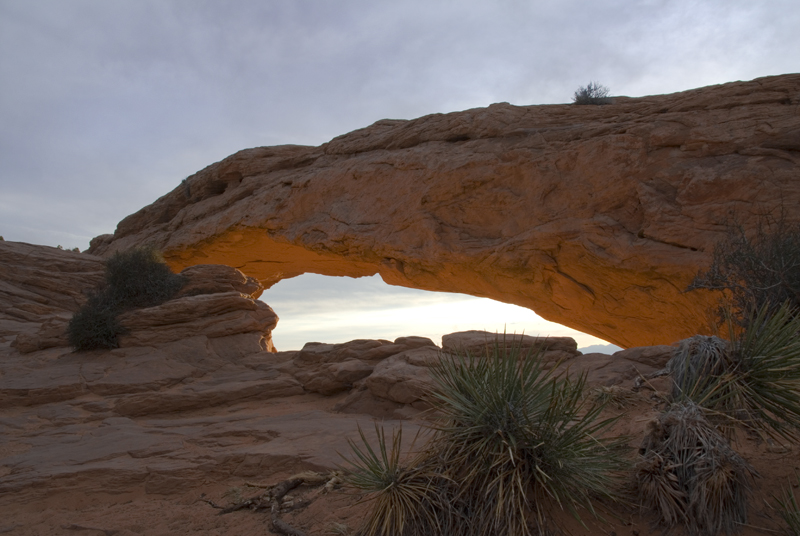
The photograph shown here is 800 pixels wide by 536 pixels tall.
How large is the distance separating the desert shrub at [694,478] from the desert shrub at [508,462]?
31 centimetres

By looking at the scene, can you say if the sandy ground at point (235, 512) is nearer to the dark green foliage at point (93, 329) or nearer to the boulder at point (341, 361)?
the boulder at point (341, 361)

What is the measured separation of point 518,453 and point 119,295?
12.3m

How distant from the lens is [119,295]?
44.6 feet

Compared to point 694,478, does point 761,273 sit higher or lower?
higher

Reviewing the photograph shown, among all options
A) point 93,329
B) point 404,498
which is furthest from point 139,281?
point 404,498

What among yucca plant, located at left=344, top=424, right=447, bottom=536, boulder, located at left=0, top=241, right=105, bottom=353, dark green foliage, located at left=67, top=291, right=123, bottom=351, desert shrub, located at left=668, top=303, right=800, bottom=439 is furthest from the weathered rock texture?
desert shrub, located at left=668, top=303, right=800, bottom=439

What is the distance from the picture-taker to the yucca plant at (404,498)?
4414mm

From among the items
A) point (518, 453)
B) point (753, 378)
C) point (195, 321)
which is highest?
point (195, 321)

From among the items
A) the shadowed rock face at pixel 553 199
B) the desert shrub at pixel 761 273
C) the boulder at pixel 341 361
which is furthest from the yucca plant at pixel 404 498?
the shadowed rock face at pixel 553 199

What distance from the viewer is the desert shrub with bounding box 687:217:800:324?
26.0 ft

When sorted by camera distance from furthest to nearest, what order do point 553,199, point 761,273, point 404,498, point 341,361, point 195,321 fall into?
point 553,199, point 195,321, point 341,361, point 761,273, point 404,498

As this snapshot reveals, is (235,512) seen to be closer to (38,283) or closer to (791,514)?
(791,514)

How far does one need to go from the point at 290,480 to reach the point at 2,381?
801 cm

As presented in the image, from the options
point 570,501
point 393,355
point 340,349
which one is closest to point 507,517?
point 570,501
